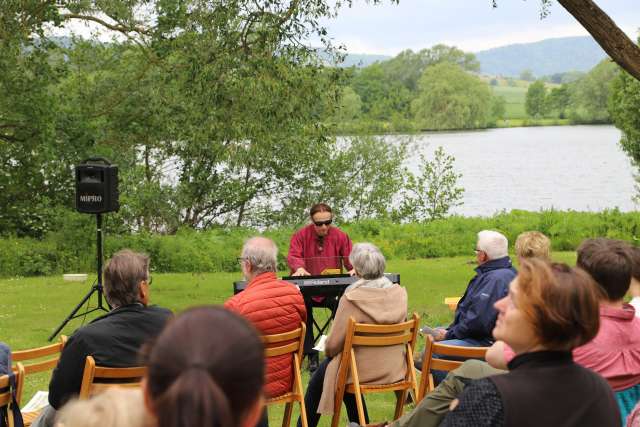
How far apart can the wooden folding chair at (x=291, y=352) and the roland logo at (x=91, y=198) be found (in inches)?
141

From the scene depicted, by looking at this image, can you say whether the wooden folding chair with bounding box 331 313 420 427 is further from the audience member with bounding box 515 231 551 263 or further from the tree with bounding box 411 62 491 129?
the tree with bounding box 411 62 491 129

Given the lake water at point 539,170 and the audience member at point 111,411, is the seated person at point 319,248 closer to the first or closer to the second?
the audience member at point 111,411

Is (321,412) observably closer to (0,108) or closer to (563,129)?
(0,108)

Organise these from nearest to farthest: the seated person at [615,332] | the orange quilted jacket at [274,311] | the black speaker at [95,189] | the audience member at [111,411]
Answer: the audience member at [111,411]
the seated person at [615,332]
the orange quilted jacket at [274,311]
the black speaker at [95,189]

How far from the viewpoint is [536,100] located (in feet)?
211

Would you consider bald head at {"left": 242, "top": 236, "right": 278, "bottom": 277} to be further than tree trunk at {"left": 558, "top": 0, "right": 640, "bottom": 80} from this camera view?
No

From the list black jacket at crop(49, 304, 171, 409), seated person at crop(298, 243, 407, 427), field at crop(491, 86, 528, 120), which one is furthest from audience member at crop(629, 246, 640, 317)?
field at crop(491, 86, 528, 120)

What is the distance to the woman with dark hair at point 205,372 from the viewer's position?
1342 millimetres

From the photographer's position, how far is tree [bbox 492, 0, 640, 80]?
7.07 meters

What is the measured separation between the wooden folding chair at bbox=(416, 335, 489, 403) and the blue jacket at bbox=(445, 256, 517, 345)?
0.42 meters

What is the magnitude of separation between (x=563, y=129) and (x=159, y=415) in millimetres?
60627

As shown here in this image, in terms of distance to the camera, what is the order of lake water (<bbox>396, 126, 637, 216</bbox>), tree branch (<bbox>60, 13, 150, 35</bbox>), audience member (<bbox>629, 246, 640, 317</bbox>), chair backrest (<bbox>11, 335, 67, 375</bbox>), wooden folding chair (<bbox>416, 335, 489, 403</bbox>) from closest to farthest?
audience member (<bbox>629, 246, 640, 317</bbox>) → chair backrest (<bbox>11, 335, 67, 375</bbox>) → wooden folding chair (<bbox>416, 335, 489, 403</bbox>) → tree branch (<bbox>60, 13, 150, 35</bbox>) → lake water (<bbox>396, 126, 637, 216</bbox>)

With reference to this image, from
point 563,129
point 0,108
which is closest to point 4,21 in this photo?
point 0,108

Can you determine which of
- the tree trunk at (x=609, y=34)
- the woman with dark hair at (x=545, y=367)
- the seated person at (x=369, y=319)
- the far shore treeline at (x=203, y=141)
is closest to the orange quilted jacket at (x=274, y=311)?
the seated person at (x=369, y=319)
